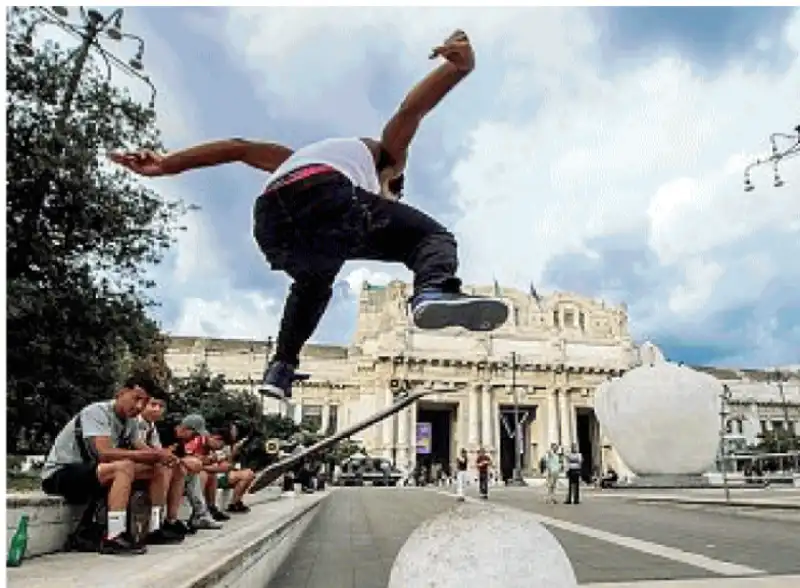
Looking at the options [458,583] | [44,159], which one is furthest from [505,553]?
[44,159]

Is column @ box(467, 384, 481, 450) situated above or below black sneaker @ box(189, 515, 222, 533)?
above

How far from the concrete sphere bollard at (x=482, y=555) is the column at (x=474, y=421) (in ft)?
206

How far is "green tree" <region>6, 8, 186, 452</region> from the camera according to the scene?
41.8ft

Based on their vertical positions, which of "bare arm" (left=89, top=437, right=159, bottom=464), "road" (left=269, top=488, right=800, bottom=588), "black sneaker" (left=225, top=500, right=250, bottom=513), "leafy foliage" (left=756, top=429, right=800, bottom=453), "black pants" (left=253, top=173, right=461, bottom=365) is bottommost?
"road" (left=269, top=488, right=800, bottom=588)

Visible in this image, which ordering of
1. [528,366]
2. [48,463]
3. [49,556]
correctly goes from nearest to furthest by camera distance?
[49,556] → [48,463] → [528,366]

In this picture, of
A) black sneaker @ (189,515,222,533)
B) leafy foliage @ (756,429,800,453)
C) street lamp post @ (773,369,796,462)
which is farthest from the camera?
street lamp post @ (773,369,796,462)

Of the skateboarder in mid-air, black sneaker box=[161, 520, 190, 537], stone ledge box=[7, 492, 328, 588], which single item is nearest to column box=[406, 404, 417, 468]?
black sneaker box=[161, 520, 190, 537]

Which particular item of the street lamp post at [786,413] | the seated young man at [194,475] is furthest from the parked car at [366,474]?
the street lamp post at [786,413]

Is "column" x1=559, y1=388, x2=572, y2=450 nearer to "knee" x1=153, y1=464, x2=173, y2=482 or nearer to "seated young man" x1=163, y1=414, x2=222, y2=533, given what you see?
"seated young man" x1=163, y1=414, x2=222, y2=533

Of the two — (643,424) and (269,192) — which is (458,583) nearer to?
(269,192)

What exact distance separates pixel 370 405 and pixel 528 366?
1780cm

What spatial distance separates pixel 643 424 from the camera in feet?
82.0

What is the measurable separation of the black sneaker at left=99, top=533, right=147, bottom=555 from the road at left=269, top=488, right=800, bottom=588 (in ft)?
4.06

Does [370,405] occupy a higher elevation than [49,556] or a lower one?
higher
